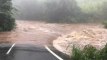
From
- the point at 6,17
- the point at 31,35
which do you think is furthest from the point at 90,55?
the point at 6,17

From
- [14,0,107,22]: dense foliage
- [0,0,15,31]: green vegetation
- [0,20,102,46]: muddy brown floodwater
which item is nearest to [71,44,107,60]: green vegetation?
[0,20,102,46]: muddy brown floodwater

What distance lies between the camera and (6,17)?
3108cm

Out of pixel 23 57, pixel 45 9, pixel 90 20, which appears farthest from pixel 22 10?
pixel 23 57

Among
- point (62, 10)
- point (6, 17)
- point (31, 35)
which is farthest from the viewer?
point (62, 10)

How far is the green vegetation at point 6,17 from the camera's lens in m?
30.9

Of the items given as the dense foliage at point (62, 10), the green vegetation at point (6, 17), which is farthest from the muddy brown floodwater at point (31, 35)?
the dense foliage at point (62, 10)

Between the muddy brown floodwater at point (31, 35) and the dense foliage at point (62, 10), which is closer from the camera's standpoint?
the muddy brown floodwater at point (31, 35)

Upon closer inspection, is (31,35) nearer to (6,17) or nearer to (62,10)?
(6,17)

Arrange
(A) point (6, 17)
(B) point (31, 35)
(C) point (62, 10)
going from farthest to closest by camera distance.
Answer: (C) point (62, 10)
(A) point (6, 17)
(B) point (31, 35)

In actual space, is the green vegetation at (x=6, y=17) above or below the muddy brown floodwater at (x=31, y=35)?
above

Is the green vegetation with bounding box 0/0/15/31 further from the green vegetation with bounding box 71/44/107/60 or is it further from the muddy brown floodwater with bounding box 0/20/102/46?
the green vegetation with bounding box 71/44/107/60

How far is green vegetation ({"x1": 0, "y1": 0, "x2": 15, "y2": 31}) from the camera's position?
101 feet

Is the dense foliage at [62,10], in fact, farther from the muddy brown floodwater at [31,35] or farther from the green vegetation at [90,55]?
the green vegetation at [90,55]

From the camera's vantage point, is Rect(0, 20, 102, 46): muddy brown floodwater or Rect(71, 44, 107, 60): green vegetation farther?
Rect(0, 20, 102, 46): muddy brown floodwater
